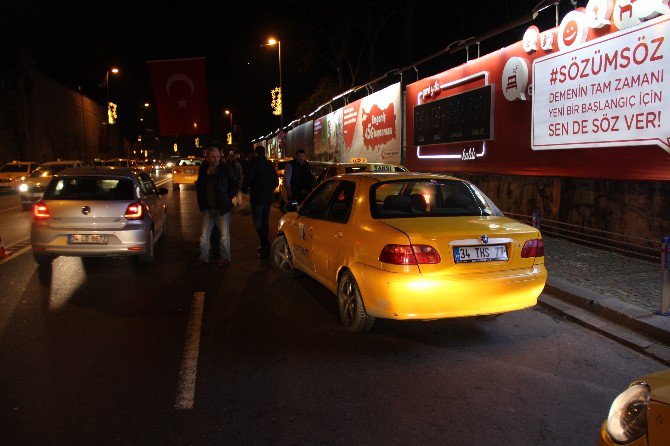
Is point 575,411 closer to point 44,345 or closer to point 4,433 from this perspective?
point 4,433

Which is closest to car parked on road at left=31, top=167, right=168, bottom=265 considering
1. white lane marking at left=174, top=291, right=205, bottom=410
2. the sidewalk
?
white lane marking at left=174, top=291, right=205, bottom=410

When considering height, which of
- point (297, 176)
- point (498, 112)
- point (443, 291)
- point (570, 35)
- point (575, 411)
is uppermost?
point (570, 35)

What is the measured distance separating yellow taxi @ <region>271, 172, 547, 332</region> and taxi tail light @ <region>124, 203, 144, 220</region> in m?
3.41

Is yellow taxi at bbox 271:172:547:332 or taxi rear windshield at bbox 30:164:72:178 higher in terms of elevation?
taxi rear windshield at bbox 30:164:72:178

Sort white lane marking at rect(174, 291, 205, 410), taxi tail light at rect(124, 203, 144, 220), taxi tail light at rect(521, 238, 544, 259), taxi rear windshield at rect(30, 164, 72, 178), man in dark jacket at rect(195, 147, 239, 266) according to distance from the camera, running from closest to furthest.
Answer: white lane marking at rect(174, 291, 205, 410)
taxi tail light at rect(521, 238, 544, 259)
taxi tail light at rect(124, 203, 144, 220)
man in dark jacket at rect(195, 147, 239, 266)
taxi rear windshield at rect(30, 164, 72, 178)

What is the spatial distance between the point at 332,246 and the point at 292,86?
42.6 meters

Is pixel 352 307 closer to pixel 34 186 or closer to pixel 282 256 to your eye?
pixel 282 256

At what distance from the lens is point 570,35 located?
28.6 ft

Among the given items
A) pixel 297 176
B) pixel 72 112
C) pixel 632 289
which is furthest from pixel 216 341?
pixel 72 112

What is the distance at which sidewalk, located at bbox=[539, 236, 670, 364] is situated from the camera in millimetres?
4973

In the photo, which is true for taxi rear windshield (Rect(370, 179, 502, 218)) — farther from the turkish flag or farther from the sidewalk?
the turkish flag

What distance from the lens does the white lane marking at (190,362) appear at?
3.68m

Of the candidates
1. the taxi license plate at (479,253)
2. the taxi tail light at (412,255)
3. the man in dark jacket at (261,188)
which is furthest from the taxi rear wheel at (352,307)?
the man in dark jacket at (261,188)

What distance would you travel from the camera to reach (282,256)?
7.46 m
